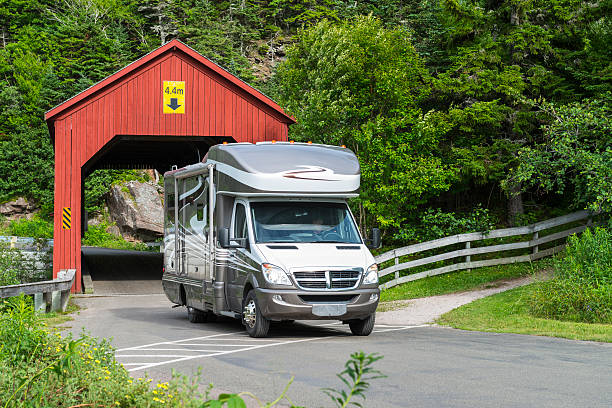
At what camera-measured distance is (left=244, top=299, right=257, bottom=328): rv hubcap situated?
12.5m

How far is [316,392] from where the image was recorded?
748cm

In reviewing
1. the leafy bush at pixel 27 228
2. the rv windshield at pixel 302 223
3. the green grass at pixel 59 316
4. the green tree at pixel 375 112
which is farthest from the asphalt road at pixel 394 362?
the leafy bush at pixel 27 228

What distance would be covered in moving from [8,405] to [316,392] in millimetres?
3386

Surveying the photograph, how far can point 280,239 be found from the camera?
12875 millimetres

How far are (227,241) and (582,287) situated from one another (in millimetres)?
6730

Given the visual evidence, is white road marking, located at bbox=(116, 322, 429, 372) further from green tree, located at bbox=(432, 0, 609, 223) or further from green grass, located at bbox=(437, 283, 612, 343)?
green tree, located at bbox=(432, 0, 609, 223)

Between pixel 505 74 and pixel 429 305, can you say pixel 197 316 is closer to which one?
pixel 429 305

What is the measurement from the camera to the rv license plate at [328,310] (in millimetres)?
11992

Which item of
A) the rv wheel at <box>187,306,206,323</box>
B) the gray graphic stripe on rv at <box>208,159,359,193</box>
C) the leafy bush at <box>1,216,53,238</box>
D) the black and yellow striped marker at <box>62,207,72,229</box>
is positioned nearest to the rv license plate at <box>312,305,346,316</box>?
the gray graphic stripe on rv at <box>208,159,359,193</box>

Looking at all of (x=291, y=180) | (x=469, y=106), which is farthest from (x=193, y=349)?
(x=469, y=106)

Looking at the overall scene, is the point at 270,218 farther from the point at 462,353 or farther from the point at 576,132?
the point at 576,132

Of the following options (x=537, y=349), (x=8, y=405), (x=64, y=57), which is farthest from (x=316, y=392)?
(x=64, y=57)

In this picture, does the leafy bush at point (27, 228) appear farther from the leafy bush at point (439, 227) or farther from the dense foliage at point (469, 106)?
the leafy bush at point (439, 227)

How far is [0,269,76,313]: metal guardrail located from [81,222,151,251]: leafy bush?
28.6 metres
